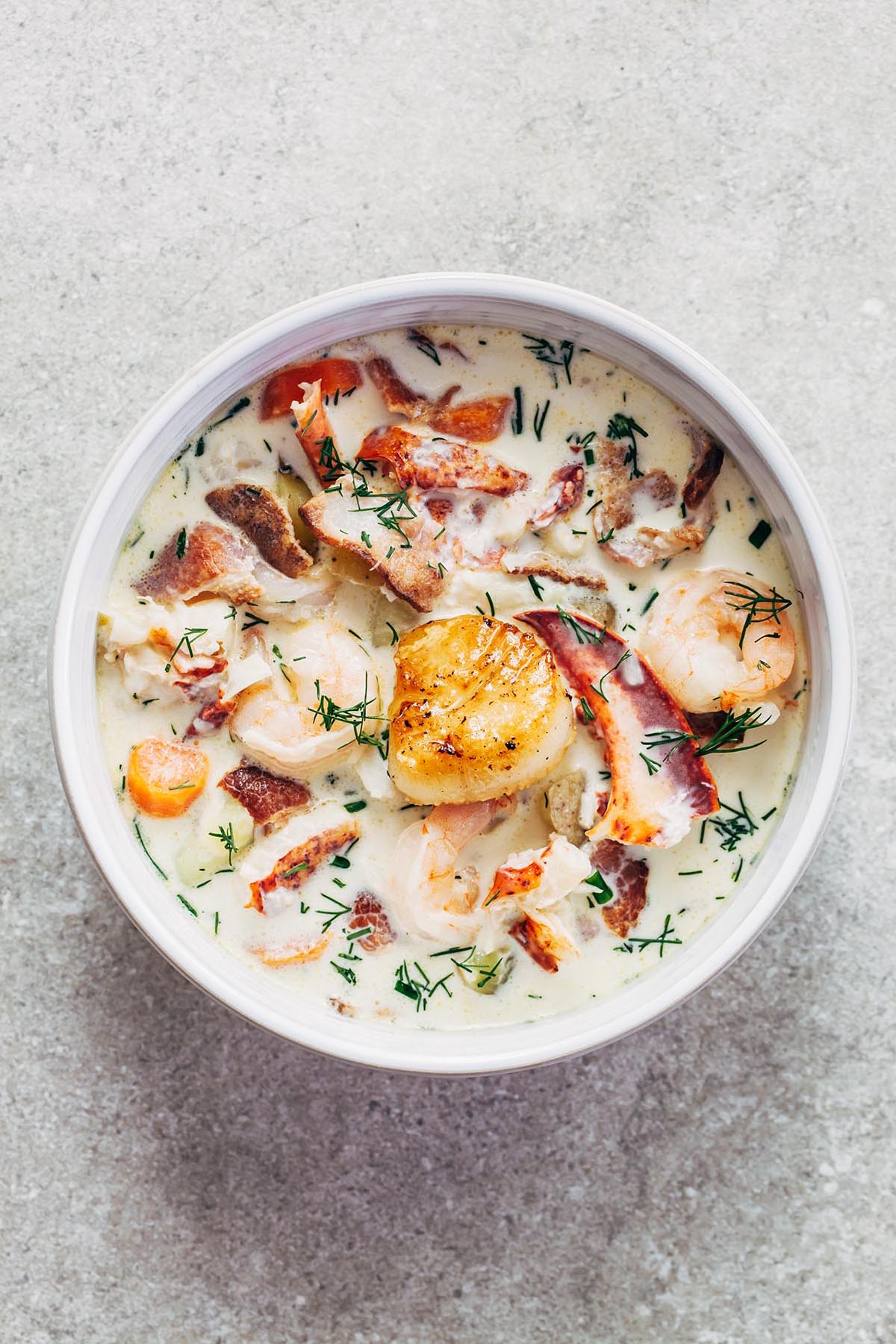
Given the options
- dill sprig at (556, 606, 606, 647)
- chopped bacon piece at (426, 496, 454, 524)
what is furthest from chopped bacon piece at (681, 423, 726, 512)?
chopped bacon piece at (426, 496, 454, 524)

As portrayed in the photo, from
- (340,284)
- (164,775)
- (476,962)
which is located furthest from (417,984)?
(340,284)

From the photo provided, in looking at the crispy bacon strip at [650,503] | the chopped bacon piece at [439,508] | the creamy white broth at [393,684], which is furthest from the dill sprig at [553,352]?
the chopped bacon piece at [439,508]

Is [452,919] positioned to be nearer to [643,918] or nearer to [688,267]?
[643,918]

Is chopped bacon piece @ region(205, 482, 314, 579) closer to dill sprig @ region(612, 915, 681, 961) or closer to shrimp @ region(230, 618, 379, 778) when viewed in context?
shrimp @ region(230, 618, 379, 778)

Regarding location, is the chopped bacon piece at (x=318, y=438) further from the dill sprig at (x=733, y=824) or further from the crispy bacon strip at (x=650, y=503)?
the dill sprig at (x=733, y=824)

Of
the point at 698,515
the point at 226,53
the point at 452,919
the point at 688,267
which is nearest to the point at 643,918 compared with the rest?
the point at 452,919
